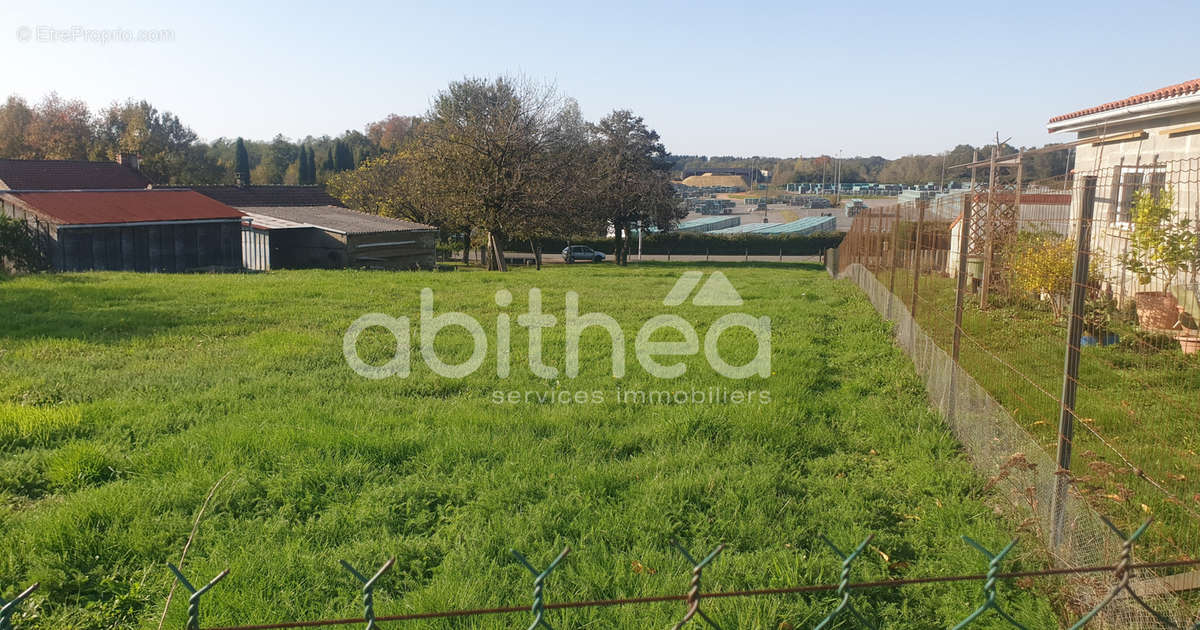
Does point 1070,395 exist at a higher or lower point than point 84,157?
lower

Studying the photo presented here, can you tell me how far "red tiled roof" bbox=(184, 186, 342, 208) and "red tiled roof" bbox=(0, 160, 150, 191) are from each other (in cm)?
300

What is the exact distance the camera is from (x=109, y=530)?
3.93 meters

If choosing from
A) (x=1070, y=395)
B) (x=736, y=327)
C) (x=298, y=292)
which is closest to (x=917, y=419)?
(x=1070, y=395)

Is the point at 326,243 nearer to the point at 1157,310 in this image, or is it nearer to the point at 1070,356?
the point at 1157,310

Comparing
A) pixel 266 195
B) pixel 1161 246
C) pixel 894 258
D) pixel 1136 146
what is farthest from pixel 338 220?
pixel 1161 246

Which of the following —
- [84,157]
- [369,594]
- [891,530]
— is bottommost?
[891,530]

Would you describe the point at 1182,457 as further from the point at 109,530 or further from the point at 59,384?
the point at 59,384

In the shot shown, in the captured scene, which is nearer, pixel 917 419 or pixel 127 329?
pixel 917 419

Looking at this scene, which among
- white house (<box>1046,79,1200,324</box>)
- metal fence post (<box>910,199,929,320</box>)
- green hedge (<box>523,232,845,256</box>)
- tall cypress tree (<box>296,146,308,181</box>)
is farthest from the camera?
tall cypress tree (<box>296,146,308,181</box>)

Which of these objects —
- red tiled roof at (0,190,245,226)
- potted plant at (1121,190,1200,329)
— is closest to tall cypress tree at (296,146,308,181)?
red tiled roof at (0,190,245,226)

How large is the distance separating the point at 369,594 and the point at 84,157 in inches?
A: 2468

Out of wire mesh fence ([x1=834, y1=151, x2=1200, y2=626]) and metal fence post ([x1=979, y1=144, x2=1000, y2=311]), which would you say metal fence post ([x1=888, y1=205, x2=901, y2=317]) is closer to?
wire mesh fence ([x1=834, y1=151, x2=1200, y2=626])

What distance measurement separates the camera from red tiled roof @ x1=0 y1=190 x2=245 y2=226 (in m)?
24.3

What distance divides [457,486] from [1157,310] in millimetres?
6216
